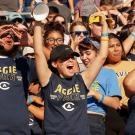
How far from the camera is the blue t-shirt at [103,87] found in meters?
5.40

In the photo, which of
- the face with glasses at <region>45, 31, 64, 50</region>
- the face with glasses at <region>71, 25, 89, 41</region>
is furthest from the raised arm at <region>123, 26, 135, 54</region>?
the face with glasses at <region>45, 31, 64, 50</region>

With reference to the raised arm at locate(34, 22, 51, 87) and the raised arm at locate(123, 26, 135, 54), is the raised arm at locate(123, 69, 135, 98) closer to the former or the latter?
the raised arm at locate(34, 22, 51, 87)

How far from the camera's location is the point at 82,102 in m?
4.91

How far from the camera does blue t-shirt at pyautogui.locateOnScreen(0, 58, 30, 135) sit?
505 cm

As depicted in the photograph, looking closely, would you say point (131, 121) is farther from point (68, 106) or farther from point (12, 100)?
point (12, 100)

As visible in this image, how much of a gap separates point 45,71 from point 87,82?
405mm

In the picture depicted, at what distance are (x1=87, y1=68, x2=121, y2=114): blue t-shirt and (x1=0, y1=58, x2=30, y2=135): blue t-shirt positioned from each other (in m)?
0.68

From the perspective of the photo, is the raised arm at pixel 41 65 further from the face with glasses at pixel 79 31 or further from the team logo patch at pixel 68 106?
the face with glasses at pixel 79 31

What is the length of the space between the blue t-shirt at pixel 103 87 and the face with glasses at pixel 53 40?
535 millimetres

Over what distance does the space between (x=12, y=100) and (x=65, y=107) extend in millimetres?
549

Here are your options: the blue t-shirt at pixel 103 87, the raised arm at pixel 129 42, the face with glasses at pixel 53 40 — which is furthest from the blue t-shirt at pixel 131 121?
the raised arm at pixel 129 42

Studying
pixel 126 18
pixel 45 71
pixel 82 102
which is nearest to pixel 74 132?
pixel 82 102

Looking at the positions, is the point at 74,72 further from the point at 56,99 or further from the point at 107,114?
the point at 107,114

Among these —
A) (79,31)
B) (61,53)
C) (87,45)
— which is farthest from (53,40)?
(79,31)
